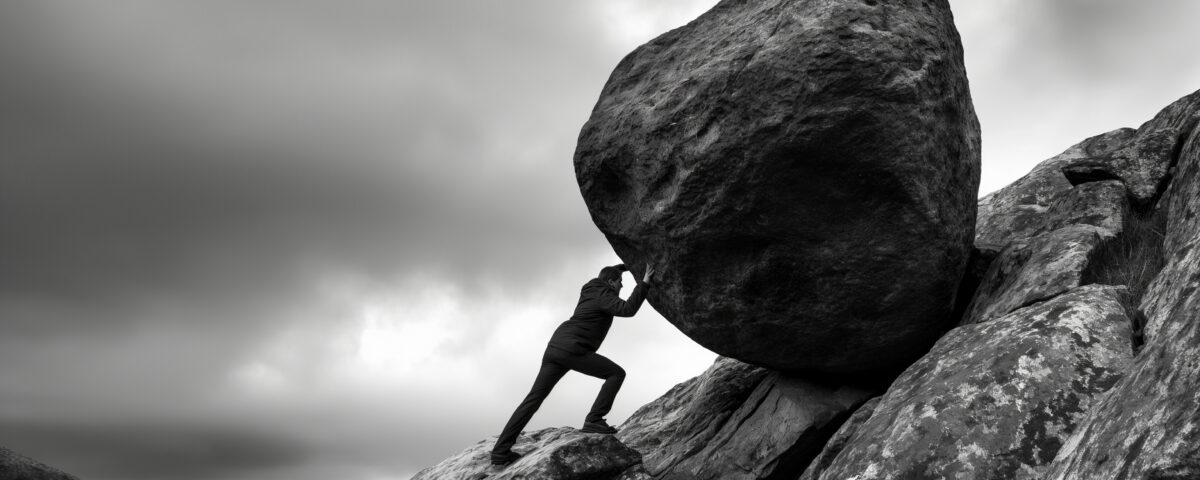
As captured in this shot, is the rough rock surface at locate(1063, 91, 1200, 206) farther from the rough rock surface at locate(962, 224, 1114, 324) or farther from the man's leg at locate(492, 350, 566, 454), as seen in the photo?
the man's leg at locate(492, 350, 566, 454)

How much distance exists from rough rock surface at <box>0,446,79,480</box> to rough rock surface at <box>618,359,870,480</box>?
1815cm

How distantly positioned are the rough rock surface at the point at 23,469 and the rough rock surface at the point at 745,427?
59.5ft

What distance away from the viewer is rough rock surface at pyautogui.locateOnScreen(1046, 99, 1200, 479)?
5.17 m

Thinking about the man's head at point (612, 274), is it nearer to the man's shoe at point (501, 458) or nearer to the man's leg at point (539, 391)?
the man's leg at point (539, 391)

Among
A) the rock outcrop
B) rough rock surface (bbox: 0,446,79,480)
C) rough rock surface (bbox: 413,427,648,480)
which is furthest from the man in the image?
rough rock surface (bbox: 0,446,79,480)

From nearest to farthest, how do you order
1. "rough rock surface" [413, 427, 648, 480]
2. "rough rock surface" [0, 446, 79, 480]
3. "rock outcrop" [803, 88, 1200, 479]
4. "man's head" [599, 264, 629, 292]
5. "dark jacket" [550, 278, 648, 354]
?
"rock outcrop" [803, 88, 1200, 479] → "rough rock surface" [413, 427, 648, 480] → "dark jacket" [550, 278, 648, 354] → "man's head" [599, 264, 629, 292] → "rough rock surface" [0, 446, 79, 480]

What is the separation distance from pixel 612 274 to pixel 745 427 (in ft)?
12.7

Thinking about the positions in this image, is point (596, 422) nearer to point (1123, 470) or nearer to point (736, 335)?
point (736, 335)

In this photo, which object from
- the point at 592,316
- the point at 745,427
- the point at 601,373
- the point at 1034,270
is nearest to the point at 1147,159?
the point at 1034,270

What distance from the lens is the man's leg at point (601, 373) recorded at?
47.6 ft

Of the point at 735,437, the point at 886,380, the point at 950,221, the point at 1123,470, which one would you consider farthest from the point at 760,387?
the point at 1123,470

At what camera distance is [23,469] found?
23141 millimetres

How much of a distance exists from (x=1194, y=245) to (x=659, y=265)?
7430 millimetres

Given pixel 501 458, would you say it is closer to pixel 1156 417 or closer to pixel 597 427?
pixel 597 427
